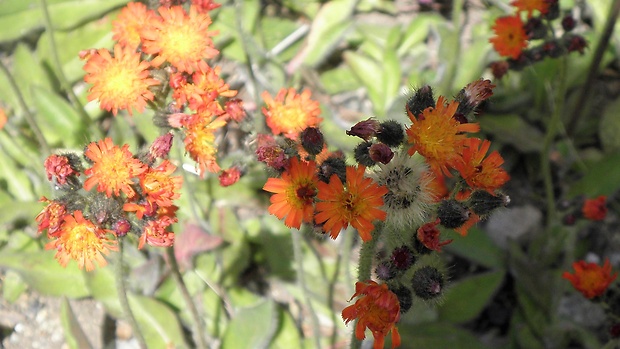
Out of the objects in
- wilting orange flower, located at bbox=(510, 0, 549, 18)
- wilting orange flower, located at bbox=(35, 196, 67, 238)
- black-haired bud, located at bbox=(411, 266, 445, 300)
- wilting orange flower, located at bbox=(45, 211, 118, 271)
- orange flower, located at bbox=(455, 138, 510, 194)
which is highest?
orange flower, located at bbox=(455, 138, 510, 194)

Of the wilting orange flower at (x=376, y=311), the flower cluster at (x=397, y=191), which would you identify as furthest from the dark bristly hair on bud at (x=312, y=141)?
the wilting orange flower at (x=376, y=311)

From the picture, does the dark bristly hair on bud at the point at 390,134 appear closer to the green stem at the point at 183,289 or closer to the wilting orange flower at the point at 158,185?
the wilting orange flower at the point at 158,185

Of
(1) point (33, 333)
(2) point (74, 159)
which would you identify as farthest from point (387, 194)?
(1) point (33, 333)

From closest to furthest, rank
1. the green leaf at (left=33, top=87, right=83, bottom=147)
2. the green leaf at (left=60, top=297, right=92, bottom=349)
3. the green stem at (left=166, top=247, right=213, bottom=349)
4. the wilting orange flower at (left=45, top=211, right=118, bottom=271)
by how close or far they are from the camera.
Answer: the wilting orange flower at (left=45, top=211, right=118, bottom=271)
the green stem at (left=166, top=247, right=213, bottom=349)
the green leaf at (left=60, top=297, right=92, bottom=349)
the green leaf at (left=33, top=87, right=83, bottom=147)

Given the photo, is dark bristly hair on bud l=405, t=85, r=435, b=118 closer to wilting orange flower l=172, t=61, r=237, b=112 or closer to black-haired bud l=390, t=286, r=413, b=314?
black-haired bud l=390, t=286, r=413, b=314

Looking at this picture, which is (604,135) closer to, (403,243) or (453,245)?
(453,245)

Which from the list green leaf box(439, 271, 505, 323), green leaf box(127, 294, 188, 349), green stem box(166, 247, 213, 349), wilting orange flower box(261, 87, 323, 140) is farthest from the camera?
green leaf box(439, 271, 505, 323)

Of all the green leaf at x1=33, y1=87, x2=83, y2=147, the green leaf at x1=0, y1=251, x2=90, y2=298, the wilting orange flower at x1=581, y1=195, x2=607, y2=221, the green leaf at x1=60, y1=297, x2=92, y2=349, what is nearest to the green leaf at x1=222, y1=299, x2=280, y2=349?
the green leaf at x1=60, y1=297, x2=92, y2=349

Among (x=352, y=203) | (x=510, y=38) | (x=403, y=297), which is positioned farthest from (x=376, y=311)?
(x=510, y=38)
